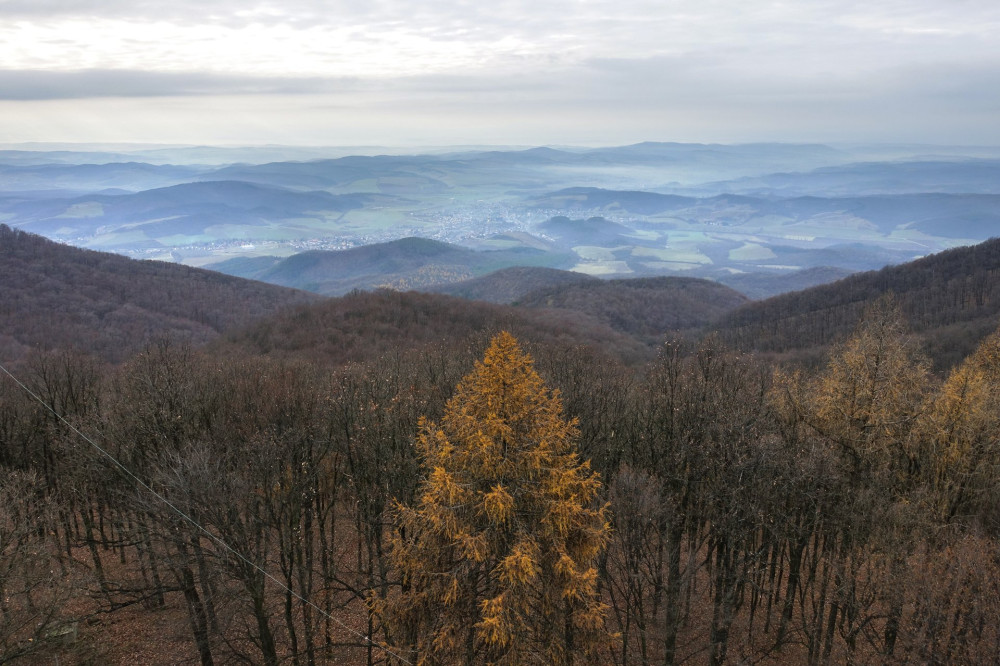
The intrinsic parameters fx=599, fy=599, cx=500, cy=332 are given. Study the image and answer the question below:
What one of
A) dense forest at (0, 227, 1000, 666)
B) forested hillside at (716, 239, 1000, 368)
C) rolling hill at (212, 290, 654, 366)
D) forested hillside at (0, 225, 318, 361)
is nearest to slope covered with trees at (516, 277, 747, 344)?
forested hillside at (716, 239, 1000, 368)

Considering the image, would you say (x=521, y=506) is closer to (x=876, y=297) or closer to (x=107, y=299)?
(x=876, y=297)

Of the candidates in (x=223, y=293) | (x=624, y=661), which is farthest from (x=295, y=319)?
(x=624, y=661)

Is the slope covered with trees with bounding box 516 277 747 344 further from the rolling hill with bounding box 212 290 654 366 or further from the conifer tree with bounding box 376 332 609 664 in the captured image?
the conifer tree with bounding box 376 332 609 664

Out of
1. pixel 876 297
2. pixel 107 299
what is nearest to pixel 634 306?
pixel 876 297

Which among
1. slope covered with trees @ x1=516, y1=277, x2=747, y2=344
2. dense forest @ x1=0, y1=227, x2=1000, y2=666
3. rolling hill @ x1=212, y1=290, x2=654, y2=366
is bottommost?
slope covered with trees @ x1=516, y1=277, x2=747, y2=344

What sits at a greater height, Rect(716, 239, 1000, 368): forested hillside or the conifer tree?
the conifer tree
